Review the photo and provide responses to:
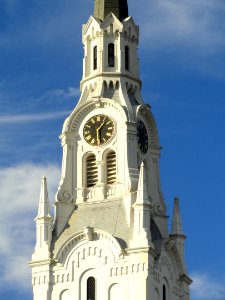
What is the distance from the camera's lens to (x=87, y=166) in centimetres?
8162

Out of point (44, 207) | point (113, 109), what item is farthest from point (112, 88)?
point (44, 207)

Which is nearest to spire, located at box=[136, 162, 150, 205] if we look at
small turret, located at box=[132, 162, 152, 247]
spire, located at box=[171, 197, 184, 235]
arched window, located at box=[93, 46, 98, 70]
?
small turret, located at box=[132, 162, 152, 247]

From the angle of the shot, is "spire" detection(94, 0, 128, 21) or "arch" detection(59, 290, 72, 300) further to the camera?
"spire" detection(94, 0, 128, 21)

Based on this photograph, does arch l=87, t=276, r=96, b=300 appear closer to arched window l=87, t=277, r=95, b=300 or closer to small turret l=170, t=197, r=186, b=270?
arched window l=87, t=277, r=95, b=300

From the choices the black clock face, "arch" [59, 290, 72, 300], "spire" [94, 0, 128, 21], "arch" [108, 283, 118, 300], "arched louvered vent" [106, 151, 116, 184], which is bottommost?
"arch" [108, 283, 118, 300]

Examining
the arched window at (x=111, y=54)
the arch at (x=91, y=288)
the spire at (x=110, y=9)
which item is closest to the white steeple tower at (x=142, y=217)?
the arch at (x=91, y=288)

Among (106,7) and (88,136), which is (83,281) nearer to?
(88,136)

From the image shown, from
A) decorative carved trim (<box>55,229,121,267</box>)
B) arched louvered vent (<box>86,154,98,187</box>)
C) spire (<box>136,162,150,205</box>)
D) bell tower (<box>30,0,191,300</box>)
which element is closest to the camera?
bell tower (<box>30,0,191,300</box>)

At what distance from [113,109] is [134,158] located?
3.20 m

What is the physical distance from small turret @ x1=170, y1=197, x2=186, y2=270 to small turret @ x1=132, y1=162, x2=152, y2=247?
149 inches

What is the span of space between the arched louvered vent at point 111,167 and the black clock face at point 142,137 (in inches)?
72.0

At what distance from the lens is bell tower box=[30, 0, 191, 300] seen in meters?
77.4

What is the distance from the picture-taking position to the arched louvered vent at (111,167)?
80.6 m

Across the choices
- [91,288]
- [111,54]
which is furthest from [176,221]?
[111,54]
